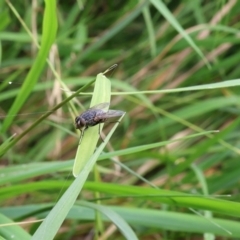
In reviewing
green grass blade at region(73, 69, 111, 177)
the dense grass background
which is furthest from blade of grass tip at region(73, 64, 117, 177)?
the dense grass background

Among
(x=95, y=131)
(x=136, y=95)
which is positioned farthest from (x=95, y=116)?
(x=136, y=95)

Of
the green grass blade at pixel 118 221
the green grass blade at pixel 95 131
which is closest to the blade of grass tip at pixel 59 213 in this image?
the green grass blade at pixel 95 131

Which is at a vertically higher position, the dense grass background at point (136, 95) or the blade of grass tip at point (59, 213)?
the dense grass background at point (136, 95)

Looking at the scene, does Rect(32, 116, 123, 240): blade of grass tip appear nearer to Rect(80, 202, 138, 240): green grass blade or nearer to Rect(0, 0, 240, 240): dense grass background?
Rect(80, 202, 138, 240): green grass blade

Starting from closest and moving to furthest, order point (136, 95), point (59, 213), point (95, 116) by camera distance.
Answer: point (59, 213) < point (95, 116) < point (136, 95)

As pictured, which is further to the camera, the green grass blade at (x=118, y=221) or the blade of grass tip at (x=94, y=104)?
the green grass blade at (x=118, y=221)

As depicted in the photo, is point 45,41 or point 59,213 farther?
point 45,41

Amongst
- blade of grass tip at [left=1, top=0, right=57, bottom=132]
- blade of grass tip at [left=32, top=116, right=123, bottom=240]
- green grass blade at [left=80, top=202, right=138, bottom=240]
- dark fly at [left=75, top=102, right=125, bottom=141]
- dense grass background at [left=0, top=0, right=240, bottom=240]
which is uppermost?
dense grass background at [left=0, top=0, right=240, bottom=240]

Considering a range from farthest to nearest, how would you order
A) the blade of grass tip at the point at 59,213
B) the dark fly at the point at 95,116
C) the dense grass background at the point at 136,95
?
the dense grass background at the point at 136,95 < the dark fly at the point at 95,116 < the blade of grass tip at the point at 59,213

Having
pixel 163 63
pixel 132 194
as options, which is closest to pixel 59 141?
pixel 163 63

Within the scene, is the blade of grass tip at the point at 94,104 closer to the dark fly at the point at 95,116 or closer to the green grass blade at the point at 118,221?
the dark fly at the point at 95,116

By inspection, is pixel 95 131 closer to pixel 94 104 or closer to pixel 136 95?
pixel 94 104
